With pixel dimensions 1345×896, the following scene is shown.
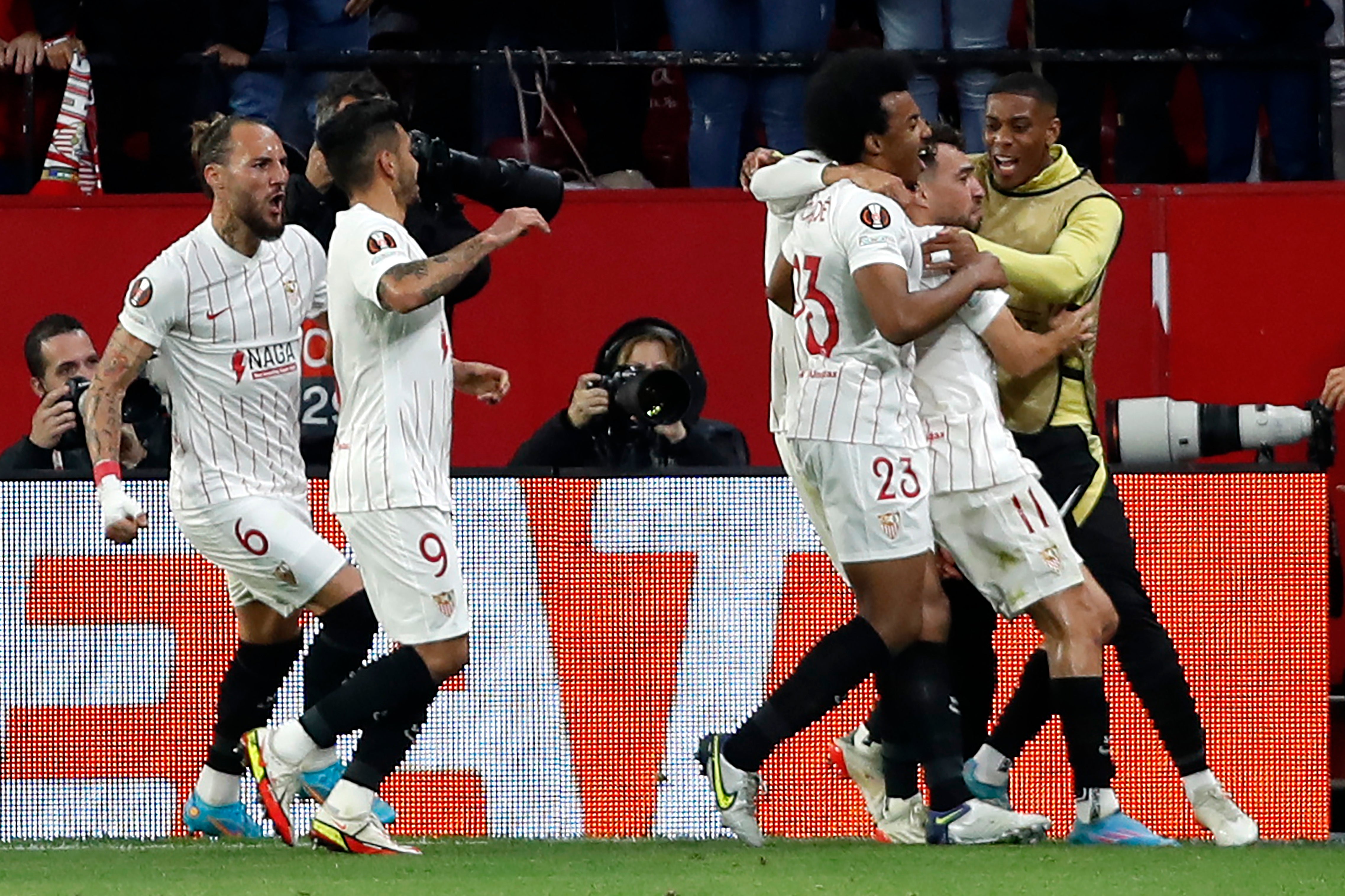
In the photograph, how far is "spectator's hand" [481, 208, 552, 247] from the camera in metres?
6.02

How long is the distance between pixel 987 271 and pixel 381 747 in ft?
6.15

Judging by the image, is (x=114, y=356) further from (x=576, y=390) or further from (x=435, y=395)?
(x=576, y=390)

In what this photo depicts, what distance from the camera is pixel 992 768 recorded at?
22.5ft

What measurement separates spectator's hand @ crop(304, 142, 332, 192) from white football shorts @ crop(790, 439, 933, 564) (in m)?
2.20

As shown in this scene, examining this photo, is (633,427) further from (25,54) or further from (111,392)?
(25,54)

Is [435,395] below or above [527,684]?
above

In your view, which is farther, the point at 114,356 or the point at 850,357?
the point at 114,356

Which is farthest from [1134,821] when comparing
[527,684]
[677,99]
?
[677,99]

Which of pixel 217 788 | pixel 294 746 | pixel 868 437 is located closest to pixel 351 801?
pixel 294 746

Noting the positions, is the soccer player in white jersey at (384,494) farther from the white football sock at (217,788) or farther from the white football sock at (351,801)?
the white football sock at (217,788)

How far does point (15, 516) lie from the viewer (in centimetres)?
748

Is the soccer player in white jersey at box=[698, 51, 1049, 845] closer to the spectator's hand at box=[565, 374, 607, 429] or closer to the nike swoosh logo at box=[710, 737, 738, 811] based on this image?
the nike swoosh logo at box=[710, 737, 738, 811]

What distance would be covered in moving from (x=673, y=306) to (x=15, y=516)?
8.44ft

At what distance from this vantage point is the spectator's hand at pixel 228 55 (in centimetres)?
901
